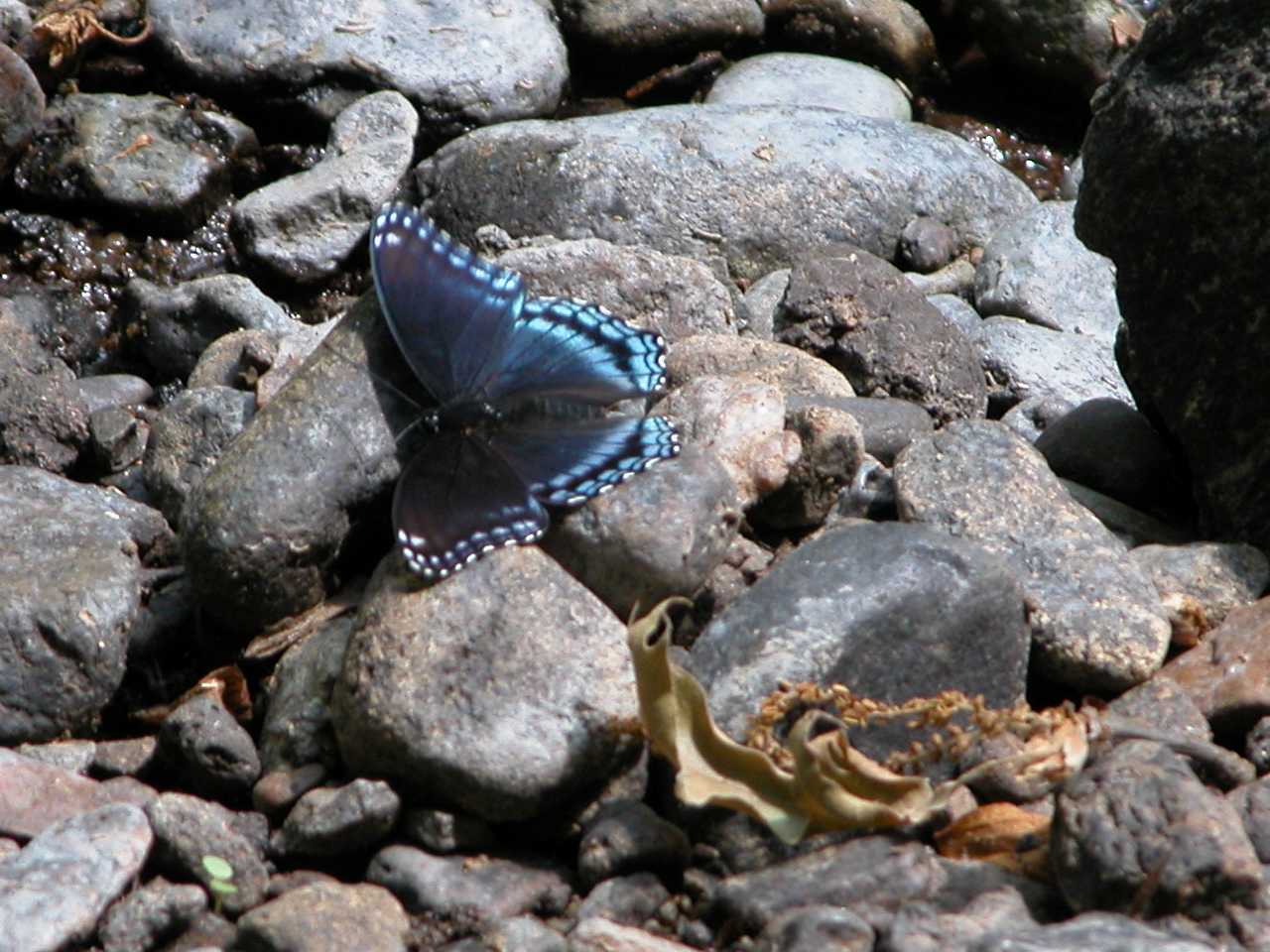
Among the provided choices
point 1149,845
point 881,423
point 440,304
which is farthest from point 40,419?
point 1149,845

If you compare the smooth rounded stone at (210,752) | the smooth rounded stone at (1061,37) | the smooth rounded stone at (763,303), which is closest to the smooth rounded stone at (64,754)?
the smooth rounded stone at (210,752)

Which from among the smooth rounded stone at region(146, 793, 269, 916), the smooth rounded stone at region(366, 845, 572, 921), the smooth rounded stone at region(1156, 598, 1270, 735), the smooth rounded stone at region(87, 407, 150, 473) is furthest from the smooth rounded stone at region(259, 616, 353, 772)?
the smooth rounded stone at region(1156, 598, 1270, 735)

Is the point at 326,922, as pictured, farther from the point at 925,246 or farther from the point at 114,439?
the point at 925,246

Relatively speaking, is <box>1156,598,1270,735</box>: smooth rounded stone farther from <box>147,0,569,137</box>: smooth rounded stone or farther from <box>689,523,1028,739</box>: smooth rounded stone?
<box>147,0,569,137</box>: smooth rounded stone

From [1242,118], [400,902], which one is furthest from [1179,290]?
[400,902]

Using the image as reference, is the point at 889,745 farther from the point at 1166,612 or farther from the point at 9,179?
the point at 9,179

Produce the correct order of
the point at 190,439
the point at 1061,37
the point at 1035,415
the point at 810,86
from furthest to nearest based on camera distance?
the point at 1061,37
the point at 810,86
the point at 1035,415
the point at 190,439
